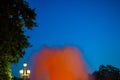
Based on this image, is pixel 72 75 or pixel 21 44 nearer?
pixel 21 44

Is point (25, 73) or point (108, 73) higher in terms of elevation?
point (108, 73)

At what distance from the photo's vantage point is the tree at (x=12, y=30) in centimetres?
2473

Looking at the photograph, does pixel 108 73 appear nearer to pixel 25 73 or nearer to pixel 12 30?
pixel 25 73

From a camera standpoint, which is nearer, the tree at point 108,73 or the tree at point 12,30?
the tree at point 12,30

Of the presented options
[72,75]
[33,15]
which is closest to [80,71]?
[72,75]

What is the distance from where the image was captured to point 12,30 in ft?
83.2

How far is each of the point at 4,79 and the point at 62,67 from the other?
3018 inches

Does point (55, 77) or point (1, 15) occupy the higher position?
point (55, 77)

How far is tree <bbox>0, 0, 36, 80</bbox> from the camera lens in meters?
24.7

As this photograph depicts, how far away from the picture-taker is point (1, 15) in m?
25.2

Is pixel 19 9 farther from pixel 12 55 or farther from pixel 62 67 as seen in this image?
pixel 62 67

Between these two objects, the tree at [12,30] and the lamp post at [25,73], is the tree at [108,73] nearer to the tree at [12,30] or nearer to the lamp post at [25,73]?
the lamp post at [25,73]

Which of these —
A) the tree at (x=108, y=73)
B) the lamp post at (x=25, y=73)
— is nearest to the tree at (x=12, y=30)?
the lamp post at (x=25, y=73)

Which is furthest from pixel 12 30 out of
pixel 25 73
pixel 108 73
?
pixel 108 73
